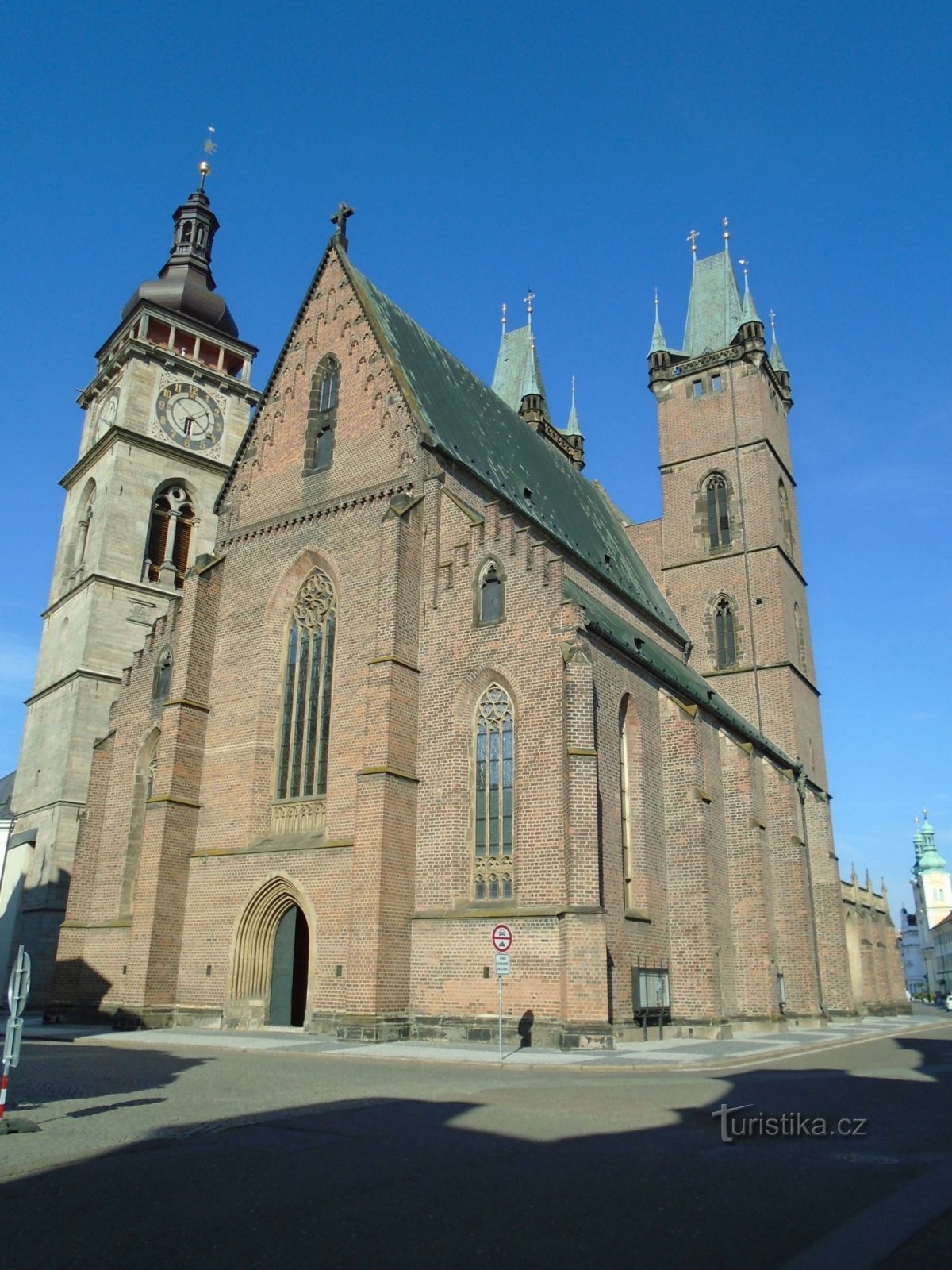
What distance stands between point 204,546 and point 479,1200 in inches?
1474

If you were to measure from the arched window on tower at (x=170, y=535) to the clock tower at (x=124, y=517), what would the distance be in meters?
0.06

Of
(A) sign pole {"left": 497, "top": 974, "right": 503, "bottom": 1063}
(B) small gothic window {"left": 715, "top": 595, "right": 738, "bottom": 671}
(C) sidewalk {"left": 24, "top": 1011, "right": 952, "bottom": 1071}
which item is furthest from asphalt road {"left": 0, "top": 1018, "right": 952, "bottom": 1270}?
(B) small gothic window {"left": 715, "top": 595, "right": 738, "bottom": 671}

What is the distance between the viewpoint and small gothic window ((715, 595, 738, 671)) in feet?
136

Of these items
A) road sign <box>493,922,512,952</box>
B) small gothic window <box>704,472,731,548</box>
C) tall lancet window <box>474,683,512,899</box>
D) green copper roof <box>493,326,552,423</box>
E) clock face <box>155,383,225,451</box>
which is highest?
green copper roof <box>493,326,552,423</box>

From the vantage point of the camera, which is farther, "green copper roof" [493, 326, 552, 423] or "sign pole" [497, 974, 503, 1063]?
"green copper roof" [493, 326, 552, 423]

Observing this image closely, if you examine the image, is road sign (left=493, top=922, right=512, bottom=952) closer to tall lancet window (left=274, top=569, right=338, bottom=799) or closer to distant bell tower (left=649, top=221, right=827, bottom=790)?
tall lancet window (left=274, top=569, right=338, bottom=799)

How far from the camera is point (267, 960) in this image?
23.5m

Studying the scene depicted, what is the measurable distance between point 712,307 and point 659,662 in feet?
84.2

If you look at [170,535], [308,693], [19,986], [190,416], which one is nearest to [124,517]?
[170,535]

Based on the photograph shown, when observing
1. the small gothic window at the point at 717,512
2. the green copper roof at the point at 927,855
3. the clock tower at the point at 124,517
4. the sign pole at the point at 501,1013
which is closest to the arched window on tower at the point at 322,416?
the clock tower at the point at 124,517

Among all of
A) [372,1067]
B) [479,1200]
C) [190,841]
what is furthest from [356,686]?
[479,1200]

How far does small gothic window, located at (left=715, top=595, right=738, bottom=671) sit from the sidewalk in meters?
18.2

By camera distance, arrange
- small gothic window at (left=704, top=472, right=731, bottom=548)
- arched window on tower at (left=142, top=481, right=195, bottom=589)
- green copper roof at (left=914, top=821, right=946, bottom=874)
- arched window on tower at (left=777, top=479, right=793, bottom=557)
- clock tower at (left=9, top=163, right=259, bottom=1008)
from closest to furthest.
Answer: clock tower at (left=9, top=163, right=259, bottom=1008)
arched window on tower at (left=142, top=481, right=195, bottom=589)
small gothic window at (left=704, top=472, right=731, bottom=548)
arched window on tower at (left=777, top=479, right=793, bottom=557)
green copper roof at (left=914, top=821, right=946, bottom=874)

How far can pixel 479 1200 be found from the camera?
21.4 ft
